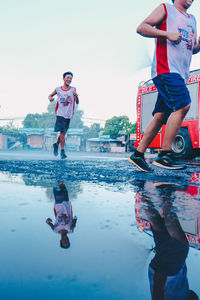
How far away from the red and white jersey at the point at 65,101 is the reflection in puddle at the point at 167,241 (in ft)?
17.2

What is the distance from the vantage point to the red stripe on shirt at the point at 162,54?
2.75 m

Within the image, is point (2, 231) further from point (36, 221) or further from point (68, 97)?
point (68, 97)

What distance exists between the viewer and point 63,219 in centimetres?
102

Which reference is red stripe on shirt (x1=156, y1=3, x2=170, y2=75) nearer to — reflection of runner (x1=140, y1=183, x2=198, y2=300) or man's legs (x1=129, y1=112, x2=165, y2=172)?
man's legs (x1=129, y1=112, x2=165, y2=172)

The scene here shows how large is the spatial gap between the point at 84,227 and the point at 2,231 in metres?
0.27

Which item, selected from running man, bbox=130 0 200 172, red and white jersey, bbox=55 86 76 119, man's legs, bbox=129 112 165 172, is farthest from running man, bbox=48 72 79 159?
running man, bbox=130 0 200 172

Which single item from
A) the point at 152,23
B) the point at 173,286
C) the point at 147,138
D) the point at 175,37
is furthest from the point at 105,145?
the point at 173,286

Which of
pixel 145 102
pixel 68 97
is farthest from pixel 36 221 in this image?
pixel 145 102

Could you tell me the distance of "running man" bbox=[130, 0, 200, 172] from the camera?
270 cm

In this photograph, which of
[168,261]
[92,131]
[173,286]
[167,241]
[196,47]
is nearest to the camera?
[173,286]

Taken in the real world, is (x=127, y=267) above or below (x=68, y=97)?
Answer: below

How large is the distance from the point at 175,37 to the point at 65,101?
425cm

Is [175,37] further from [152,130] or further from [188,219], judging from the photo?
[188,219]

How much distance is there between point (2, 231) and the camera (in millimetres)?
860
